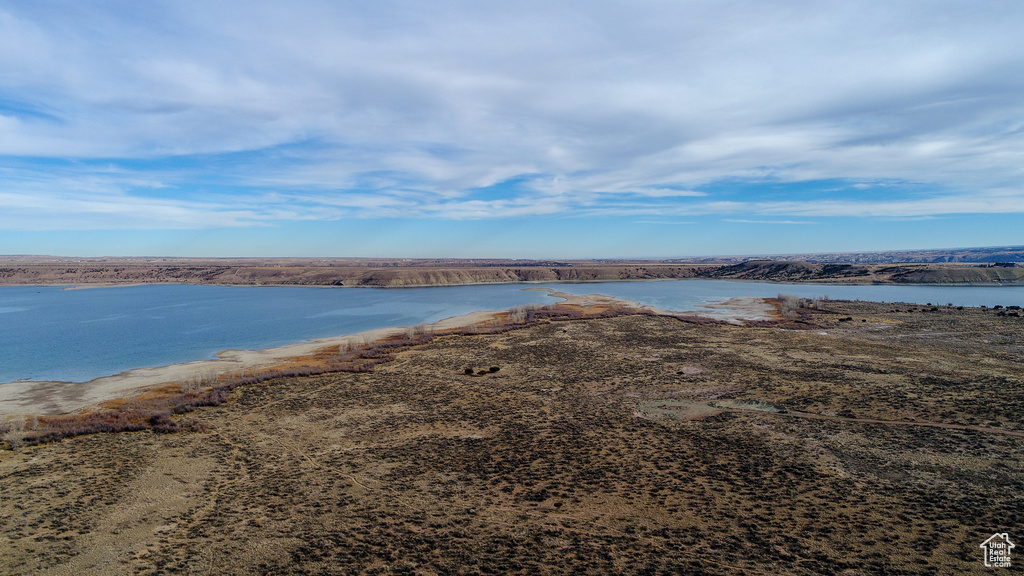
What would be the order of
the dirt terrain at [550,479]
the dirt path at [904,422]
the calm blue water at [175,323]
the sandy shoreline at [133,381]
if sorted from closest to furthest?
1. the dirt terrain at [550,479]
2. the dirt path at [904,422]
3. the sandy shoreline at [133,381]
4. the calm blue water at [175,323]

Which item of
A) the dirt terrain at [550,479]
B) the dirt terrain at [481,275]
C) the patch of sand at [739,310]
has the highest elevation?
the dirt terrain at [481,275]

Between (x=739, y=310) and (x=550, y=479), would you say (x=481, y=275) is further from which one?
(x=550, y=479)

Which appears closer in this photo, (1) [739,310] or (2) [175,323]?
(2) [175,323]

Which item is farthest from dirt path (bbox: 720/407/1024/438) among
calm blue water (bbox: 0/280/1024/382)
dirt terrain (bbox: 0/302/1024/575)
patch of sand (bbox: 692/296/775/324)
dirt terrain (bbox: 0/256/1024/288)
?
dirt terrain (bbox: 0/256/1024/288)

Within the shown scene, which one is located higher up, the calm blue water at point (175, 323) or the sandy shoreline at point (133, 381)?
the calm blue water at point (175, 323)

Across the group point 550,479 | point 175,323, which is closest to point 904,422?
point 550,479

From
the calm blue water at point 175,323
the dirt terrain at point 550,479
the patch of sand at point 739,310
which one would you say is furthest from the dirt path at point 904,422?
the calm blue water at point 175,323

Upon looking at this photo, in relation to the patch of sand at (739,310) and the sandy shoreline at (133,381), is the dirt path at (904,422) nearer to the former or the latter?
the sandy shoreline at (133,381)

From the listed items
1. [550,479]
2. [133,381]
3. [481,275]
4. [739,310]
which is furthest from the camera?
[481,275]

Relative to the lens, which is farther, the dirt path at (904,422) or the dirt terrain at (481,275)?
the dirt terrain at (481,275)
